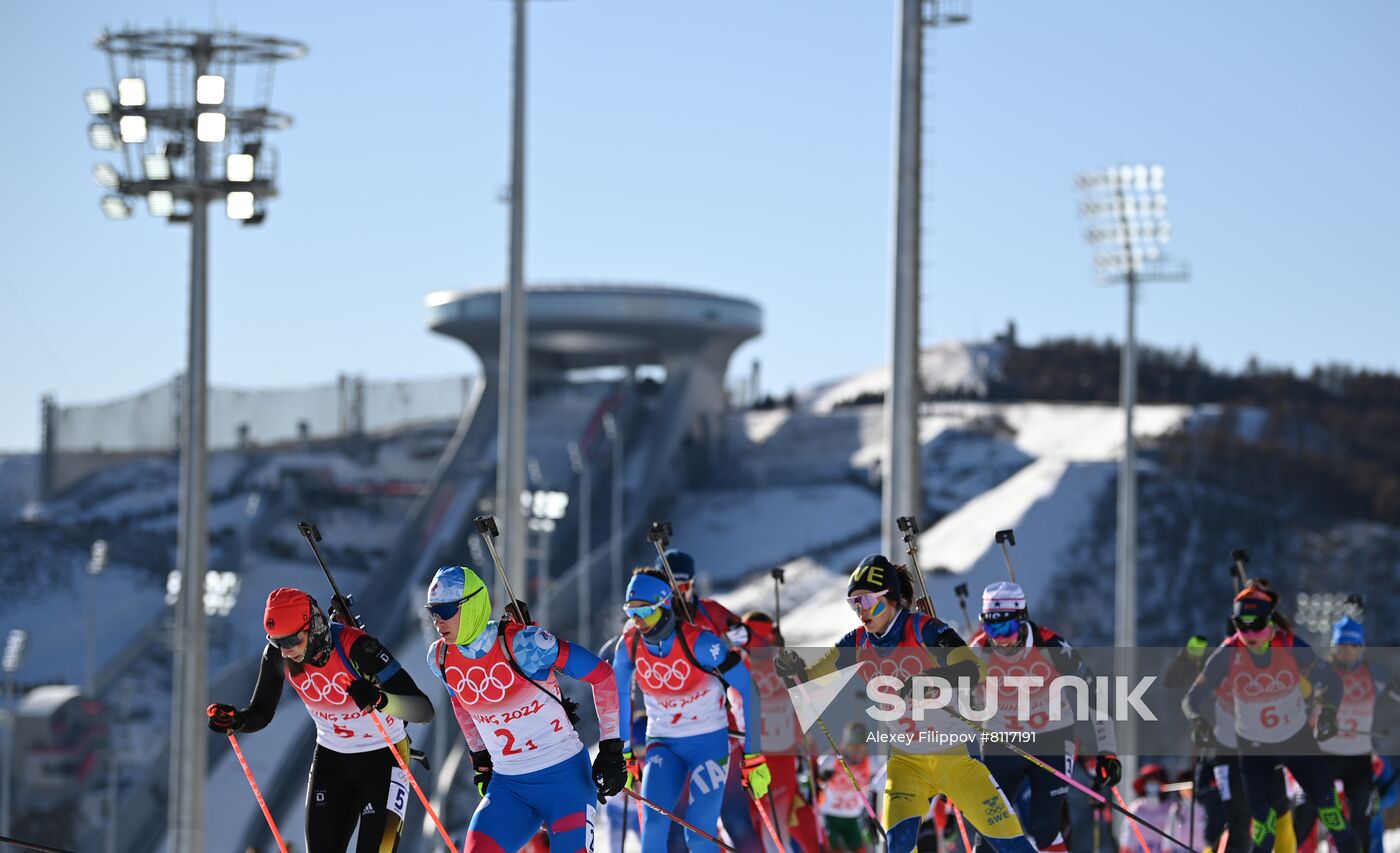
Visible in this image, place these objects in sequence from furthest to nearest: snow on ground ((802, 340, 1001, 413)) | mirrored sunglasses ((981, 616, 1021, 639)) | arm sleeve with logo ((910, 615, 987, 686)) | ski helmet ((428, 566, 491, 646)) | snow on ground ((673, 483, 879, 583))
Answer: snow on ground ((802, 340, 1001, 413)) < snow on ground ((673, 483, 879, 583)) < mirrored sunglasses ((981, 616, 1021, 639)) < arm sleeve with logo ((910, 615, 987, 686)) < ski helmet ((428, 566, 491, 646))

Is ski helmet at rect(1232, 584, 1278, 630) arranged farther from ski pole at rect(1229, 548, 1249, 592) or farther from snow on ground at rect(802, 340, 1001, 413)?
snow on ground at rect(802, 340, 1001, 413)

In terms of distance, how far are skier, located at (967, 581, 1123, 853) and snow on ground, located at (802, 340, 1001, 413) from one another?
11576 cm

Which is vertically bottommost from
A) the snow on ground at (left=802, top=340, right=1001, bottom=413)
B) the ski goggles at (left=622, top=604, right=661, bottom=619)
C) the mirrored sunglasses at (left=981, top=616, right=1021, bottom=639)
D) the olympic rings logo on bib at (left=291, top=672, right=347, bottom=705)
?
the snow on ground at (left=802, top=340, right=1001, bottom=413)

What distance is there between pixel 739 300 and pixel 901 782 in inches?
3243

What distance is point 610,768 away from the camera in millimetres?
10125

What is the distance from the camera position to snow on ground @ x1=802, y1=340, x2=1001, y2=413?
5236 inches

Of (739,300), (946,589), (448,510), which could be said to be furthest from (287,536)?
(946,589)

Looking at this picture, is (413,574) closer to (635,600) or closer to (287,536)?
(287,536)

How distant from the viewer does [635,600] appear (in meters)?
11.4

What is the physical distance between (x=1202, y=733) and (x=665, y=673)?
3.94 meters

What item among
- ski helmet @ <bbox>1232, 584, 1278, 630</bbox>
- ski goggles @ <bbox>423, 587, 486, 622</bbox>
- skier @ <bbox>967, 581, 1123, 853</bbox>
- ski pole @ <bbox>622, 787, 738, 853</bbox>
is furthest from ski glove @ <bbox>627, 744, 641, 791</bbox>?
ski helmet @ <bbox>1232, 584, 1278, 630</bbox>

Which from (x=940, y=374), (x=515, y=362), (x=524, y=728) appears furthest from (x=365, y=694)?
(x=940, y=374)

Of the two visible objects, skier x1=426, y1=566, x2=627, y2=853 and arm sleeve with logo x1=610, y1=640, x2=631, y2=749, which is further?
arm sleeve with logo x1=610, y1=640, x2=631, y2=749

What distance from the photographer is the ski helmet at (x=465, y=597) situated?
9.83 meters
